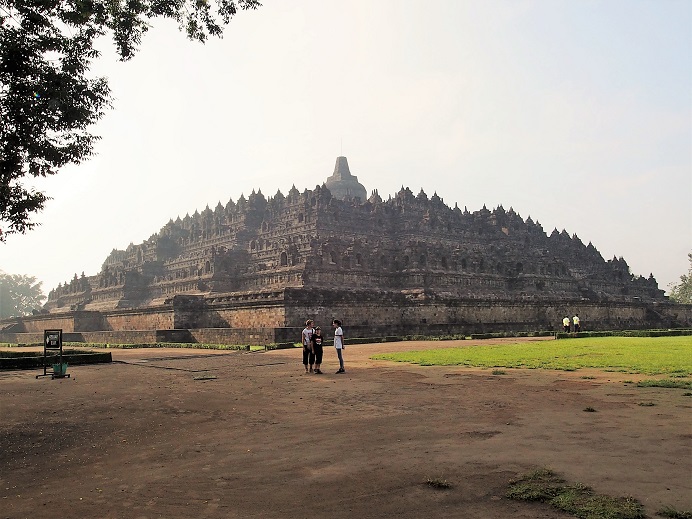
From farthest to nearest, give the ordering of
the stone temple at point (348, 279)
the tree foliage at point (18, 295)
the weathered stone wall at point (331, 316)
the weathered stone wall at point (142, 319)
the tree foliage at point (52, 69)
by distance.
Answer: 1. the tree foliage at point (18, 295)
2. the weathered stone wall at point (142, 319)
3. the stone temple at point (348, 279)
4. the weathered stone wall at point (331, 316)
5. the tree foliage at point (52, 69)

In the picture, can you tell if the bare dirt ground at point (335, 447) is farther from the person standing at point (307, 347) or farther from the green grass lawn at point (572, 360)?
the person standing at point (307, 347)

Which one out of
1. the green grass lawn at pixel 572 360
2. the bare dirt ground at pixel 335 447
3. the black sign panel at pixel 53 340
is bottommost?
the bare dirt ground at pixel 335 447

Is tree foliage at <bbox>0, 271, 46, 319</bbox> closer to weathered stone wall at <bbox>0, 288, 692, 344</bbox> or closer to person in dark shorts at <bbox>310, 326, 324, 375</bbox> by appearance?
weathered stone wall at <bbox>0, 288, 692, 344</bbox>

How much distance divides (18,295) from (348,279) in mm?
90680

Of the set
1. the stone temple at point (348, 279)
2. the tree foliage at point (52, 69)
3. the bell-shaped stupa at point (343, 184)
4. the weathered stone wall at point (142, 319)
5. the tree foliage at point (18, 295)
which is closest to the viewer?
the tree foliage at point (52, 69)

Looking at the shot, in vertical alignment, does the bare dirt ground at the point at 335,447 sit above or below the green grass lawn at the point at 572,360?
below

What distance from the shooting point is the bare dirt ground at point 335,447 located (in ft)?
16.3

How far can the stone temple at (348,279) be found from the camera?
34.8 m

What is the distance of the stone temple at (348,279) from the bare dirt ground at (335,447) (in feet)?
60.5

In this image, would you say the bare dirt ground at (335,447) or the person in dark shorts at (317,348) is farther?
the person in dark shorts at (317,348)

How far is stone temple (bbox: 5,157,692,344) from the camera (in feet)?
114

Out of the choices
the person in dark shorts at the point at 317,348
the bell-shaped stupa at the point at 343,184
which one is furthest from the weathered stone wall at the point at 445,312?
the bell-shaped stupa at the point at 343,184

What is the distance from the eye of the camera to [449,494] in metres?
5.00

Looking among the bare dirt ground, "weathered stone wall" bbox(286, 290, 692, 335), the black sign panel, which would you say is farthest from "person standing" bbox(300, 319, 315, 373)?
"weathered stone wall" bbox(286, 290, 692, 335)
